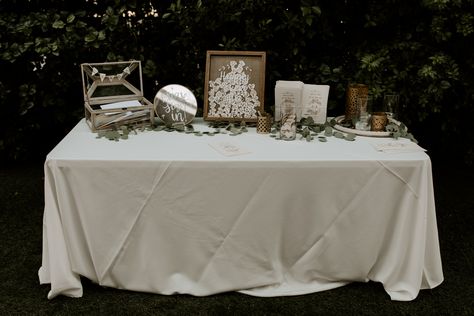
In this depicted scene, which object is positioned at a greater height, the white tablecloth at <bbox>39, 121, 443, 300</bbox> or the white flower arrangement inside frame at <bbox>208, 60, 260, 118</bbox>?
the white flower arrangement inside frame at <bbox>208, 60, 260, 118</bbox>

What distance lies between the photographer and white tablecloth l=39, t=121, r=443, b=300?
1.79m

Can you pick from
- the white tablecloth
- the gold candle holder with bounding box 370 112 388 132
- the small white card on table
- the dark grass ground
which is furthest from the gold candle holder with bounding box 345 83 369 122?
the dark grass ground

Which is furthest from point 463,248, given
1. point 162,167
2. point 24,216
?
point 24,216

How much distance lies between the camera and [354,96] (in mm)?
2205

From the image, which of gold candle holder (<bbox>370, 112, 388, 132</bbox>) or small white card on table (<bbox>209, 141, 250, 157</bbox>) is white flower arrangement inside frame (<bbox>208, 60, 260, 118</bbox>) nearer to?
small white card on table (<bbox>209, 141, 250, 157</bbox>)

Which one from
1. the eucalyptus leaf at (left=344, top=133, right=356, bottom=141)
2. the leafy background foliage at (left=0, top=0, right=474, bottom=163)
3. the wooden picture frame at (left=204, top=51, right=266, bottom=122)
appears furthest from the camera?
the leafy background foliage at (left=0, top=0, right=474, bottom=163)

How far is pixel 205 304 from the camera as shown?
1.89 m

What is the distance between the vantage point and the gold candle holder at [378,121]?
208 cm

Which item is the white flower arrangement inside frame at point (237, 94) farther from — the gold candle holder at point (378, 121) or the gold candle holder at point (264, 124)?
the gold candle holder at point (378, 121)

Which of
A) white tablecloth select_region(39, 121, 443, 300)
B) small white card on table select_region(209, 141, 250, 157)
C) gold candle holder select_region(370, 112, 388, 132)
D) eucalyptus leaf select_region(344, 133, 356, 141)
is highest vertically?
gold candle holder select_region(370, 112, 388, 132)

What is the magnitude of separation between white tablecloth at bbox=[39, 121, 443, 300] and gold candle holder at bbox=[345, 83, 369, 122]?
28 centimetres

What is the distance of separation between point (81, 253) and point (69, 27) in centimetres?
141

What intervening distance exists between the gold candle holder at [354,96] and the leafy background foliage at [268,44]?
446 mm

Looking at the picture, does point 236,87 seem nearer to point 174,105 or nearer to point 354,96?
point 174,105
